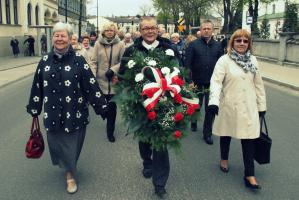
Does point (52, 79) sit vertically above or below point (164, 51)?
below

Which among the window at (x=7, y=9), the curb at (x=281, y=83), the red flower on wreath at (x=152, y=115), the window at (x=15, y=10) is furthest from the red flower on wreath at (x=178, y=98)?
the window at (x=15, y=10)

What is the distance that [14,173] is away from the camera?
4934 mm

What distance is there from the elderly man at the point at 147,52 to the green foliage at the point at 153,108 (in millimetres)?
239

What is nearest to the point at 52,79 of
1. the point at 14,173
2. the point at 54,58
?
the point at 54,58

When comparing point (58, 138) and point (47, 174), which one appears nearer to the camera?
point (58, 138)

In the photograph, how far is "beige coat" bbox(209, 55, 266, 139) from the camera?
14.6ft

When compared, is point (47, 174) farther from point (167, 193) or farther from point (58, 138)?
point (167, 193)

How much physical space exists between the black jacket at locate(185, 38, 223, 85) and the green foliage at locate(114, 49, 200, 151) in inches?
107

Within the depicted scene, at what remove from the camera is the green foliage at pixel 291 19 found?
23.9 m

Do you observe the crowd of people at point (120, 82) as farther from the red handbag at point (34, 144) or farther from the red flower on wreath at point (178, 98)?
the red flower on wreath at point (178, 98)

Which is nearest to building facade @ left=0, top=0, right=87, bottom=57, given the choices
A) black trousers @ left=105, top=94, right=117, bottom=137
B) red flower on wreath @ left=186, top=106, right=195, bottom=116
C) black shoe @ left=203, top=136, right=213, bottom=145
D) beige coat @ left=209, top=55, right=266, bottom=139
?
black trousers @ left=105, top=94, right=117, bottom=137

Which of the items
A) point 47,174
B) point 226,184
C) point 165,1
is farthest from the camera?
point 165,1

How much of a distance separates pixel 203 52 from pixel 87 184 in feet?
10.2

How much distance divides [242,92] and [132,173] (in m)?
1.65
